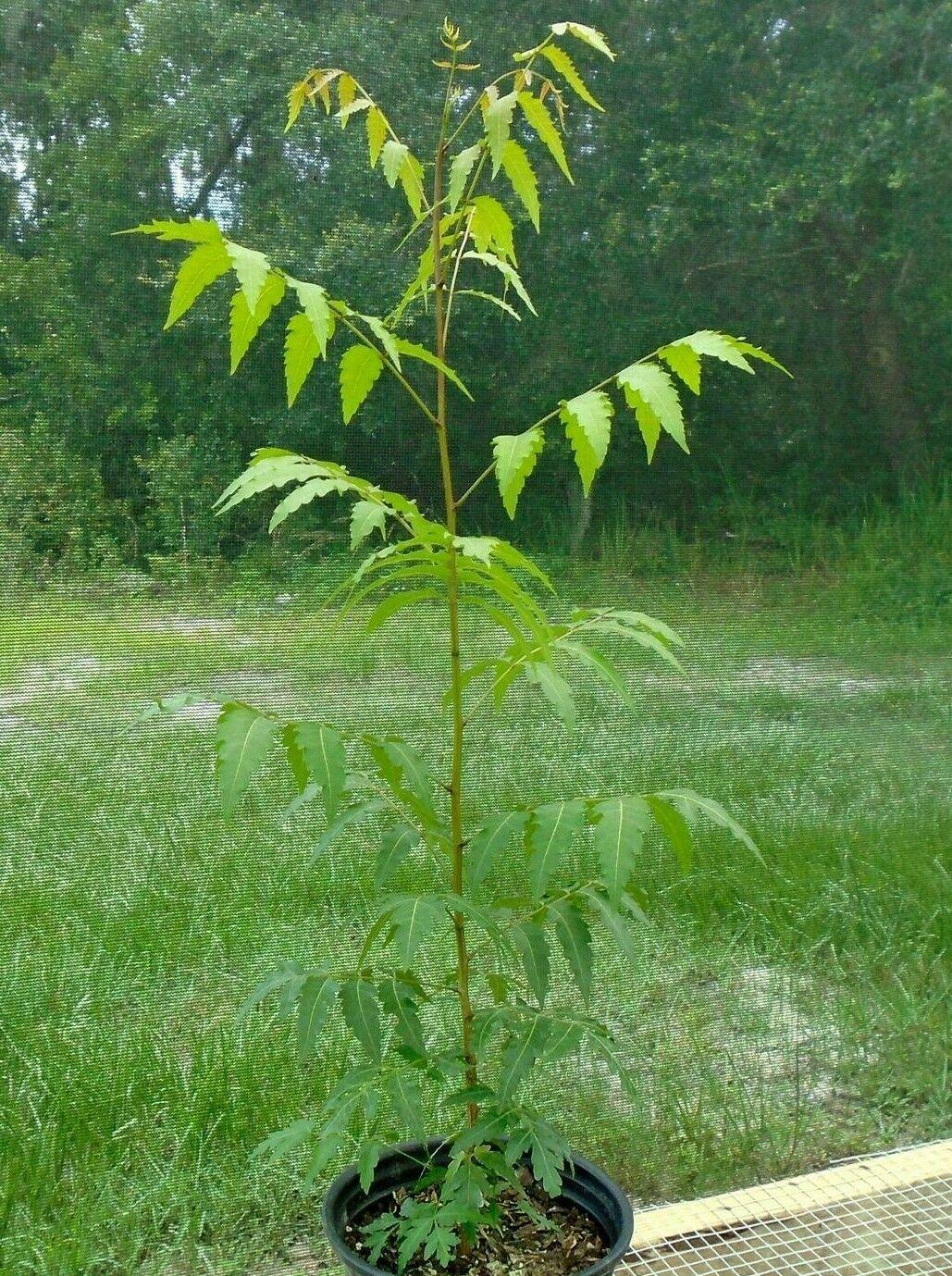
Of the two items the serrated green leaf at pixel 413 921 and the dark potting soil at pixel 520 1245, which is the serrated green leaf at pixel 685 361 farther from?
the dark potting soil at pixel 520 1245

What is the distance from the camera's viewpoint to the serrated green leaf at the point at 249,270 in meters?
0.87

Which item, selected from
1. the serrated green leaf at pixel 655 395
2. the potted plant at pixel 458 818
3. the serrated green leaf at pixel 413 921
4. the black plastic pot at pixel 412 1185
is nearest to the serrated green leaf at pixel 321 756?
the potted plant at pixel 458 818

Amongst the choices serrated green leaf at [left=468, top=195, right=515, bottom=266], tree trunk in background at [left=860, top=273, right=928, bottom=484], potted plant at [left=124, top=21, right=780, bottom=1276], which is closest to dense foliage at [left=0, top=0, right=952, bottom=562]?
tree trunk in background at [left=860, top=273, right=928, bottom=484]

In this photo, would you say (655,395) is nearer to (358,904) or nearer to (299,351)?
(299,351)

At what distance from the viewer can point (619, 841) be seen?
3.30ft

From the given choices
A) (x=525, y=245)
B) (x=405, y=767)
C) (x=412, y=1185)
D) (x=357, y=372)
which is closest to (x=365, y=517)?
(x=357, y=372)

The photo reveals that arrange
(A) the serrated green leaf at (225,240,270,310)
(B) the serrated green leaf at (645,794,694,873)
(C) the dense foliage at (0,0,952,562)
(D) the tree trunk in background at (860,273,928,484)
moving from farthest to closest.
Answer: (D) the tree trunk in background at (860,273,928,484) → (C) the dense foliage at (0,0,952,562) → (B) the serrated green leaf at (645,794,694,873) → (A) the serrated green leaf at (225,240,270,310)

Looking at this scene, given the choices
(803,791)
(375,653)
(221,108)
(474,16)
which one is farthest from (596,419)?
(803,791)

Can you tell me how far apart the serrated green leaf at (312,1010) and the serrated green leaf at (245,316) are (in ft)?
1.77

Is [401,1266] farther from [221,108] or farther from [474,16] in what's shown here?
[474,16]

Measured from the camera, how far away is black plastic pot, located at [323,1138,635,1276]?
3.94ft

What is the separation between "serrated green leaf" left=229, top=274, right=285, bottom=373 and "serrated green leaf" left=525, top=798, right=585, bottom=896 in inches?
18.0

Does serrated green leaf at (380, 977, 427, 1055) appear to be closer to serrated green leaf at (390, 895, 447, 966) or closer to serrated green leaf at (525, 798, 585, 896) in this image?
serrated green leaf at (390, 895, 447, 966)

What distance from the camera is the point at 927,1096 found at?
1.79 metres
